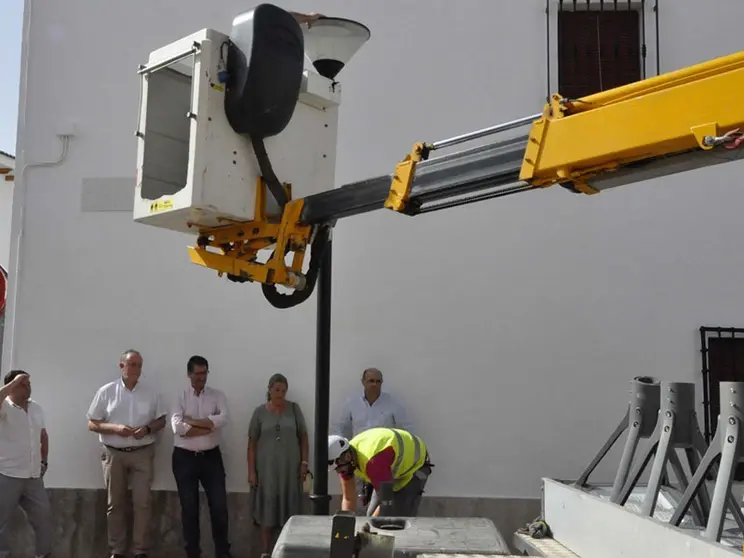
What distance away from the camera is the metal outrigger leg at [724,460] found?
11.6 feet

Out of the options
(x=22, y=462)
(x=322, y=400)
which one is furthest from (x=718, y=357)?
(x=22, y=462)

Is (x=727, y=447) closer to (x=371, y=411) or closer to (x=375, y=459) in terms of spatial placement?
(x=375, y=459)

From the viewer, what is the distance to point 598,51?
909 centimetres

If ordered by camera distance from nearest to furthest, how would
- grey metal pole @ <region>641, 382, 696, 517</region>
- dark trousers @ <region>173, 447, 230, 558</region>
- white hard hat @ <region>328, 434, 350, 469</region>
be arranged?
grey metal pole @ <region>641, 382, 696, 517</region> → white hard hat @ <region>328, 434, 350, 469</region> → dark trousers @ <region>173, 447, 230, 558</region>

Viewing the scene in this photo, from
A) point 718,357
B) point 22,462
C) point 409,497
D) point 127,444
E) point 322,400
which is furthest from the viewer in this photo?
point 127,444

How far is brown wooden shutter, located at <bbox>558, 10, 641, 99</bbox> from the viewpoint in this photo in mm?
9070

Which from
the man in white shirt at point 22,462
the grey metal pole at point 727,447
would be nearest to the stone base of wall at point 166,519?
the man in white shirt at point 22,462

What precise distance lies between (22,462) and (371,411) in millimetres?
3227

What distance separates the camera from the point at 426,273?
884 centimetres

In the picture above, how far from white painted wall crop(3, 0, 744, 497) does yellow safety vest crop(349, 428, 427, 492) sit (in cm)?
286

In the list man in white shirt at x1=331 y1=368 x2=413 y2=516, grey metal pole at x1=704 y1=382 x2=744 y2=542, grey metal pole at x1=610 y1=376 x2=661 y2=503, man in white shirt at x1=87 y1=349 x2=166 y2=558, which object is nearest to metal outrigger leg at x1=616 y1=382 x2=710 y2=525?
grey metal pole at x1=610 y1=376 x2=661 y2=503

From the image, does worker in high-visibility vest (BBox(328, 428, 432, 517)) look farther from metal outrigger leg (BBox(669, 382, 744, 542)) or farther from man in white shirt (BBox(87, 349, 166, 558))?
man in white shirt (BBox(87, 349, 166, 558))

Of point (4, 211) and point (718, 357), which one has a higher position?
point (4, 211)

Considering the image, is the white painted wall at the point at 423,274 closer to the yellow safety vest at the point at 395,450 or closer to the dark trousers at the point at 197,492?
the dark trousers at the point at 197,492
